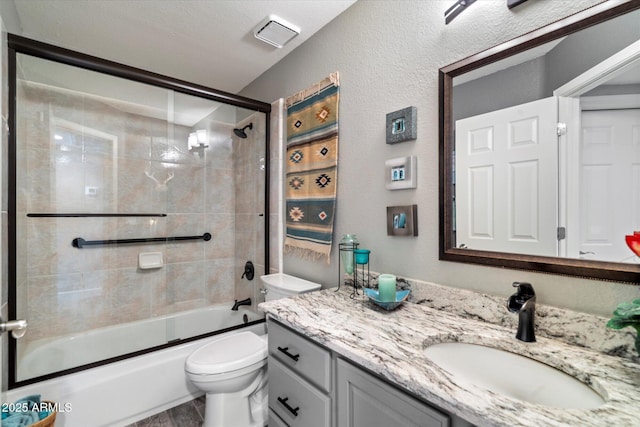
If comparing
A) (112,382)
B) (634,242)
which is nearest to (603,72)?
(634,242)

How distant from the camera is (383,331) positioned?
99 cm

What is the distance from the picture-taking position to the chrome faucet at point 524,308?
89cm

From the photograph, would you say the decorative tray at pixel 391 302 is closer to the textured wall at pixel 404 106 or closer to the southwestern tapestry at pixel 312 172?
the textured wall at pixel 404 106

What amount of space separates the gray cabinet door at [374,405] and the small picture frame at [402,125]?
1006 millimetres

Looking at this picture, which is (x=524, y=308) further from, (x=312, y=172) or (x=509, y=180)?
(x=312, y=172)

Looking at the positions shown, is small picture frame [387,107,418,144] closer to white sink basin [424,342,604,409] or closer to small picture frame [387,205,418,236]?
small picture frame [387,205,418,236]

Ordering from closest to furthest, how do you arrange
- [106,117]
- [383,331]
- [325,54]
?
Result: [383,331] → [325,54] → [106,117]

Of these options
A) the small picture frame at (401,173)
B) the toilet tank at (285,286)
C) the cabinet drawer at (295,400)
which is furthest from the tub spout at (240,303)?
the small picture frame at (401,173)

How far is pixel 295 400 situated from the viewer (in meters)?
1.14

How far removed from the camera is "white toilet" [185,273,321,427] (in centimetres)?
145

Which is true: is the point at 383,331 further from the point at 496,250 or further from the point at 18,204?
the point at 18,204

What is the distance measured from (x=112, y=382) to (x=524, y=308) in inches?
81.8

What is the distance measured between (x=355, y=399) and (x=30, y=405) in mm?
1557

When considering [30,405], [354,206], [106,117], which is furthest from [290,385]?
[106,117]
